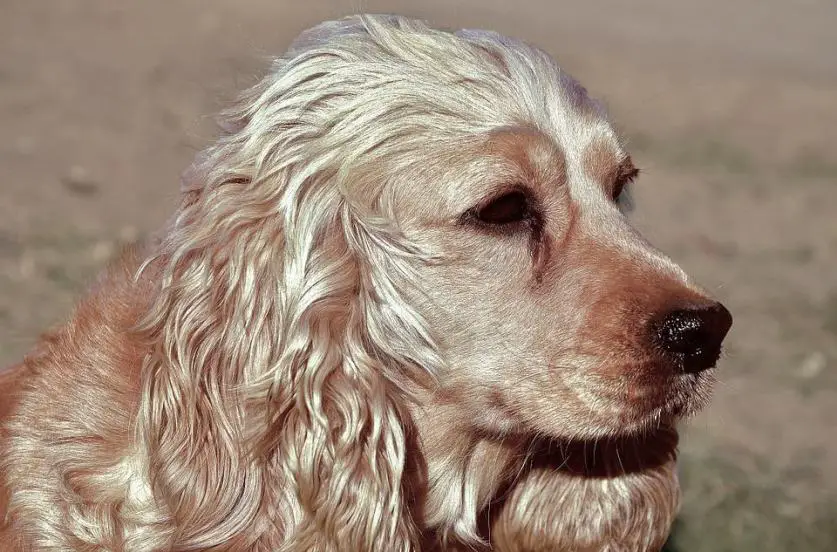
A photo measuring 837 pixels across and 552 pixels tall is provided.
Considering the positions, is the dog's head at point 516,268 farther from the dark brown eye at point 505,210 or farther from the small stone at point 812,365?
the small stone at point 812,365

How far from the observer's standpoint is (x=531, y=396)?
11.2ft

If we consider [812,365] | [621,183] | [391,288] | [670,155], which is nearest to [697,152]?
[670,155]

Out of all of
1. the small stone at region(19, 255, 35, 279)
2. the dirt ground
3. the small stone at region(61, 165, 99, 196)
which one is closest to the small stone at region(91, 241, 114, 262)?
the dirt ground

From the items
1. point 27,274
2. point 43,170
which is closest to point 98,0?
point 43,170

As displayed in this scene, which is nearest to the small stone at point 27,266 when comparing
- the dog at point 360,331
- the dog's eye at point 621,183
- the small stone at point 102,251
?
the small stone at point 102,251

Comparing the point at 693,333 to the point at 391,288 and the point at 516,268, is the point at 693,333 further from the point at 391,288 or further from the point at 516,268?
the point at 391,288

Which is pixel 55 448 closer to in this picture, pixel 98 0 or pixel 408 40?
pixel 408 40

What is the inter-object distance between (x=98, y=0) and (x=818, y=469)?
12956 mm

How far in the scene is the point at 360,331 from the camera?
3447 millimetres

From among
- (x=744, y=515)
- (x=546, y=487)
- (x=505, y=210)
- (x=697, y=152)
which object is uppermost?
(x=505, y=210)

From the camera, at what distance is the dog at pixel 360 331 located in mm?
3295

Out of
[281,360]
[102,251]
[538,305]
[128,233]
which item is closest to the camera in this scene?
[281,360]

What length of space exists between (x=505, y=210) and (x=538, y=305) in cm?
29

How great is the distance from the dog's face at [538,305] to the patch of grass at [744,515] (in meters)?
1.99
